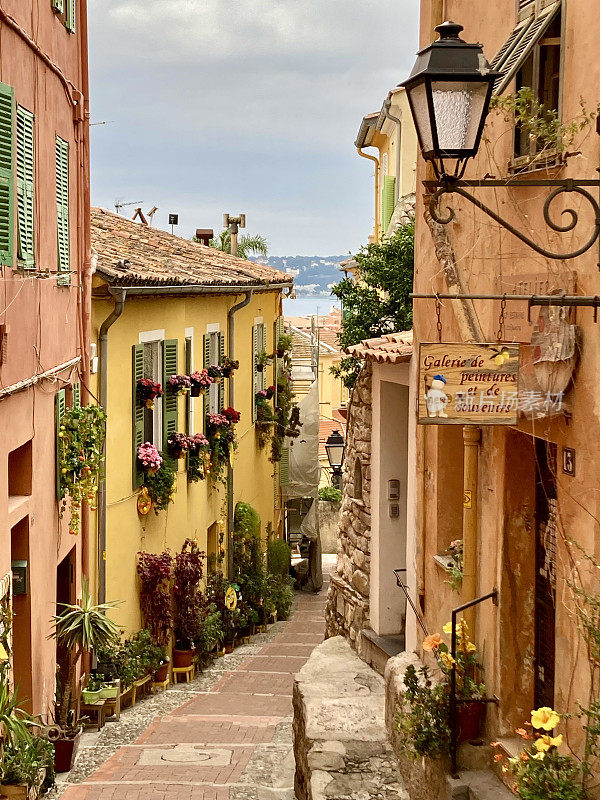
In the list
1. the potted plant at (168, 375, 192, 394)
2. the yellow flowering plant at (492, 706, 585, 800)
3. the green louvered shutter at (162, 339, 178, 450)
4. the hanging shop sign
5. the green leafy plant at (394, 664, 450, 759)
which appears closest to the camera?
the yellow flowering plant at (492, 706, 585, 800)

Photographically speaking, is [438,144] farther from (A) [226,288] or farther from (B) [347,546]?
(A) [226,288]

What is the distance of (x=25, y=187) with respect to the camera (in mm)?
9703

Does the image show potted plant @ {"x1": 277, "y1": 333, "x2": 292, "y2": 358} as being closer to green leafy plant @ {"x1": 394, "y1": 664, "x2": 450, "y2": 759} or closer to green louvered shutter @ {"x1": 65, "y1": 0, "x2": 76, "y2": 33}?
green louvered shutter @ {"x1": 65, "y1": 0, "x2": 76, "y2": 33}

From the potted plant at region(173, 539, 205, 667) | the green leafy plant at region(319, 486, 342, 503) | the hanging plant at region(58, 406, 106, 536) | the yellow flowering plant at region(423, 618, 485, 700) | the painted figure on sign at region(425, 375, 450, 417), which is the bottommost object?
the green leafy plant at region(319, 486, 342, 503)

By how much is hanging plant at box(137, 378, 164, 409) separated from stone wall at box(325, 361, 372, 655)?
324 cm

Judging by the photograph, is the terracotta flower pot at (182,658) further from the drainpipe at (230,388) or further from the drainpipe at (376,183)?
the drainpipe at (376,183)

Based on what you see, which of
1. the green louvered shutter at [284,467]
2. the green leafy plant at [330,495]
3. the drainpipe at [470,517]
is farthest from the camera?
the green leafy plant at [330,495]

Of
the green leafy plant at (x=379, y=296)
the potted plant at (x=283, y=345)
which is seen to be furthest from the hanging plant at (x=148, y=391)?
the potted plant at (x=283, y=345)

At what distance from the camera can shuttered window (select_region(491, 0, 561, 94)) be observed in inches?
250

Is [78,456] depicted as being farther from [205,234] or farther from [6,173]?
[205,234]

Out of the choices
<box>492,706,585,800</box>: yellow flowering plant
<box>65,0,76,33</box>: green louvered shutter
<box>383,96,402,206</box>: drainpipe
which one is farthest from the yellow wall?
<box>492,706,585,800</box>: yellow flowering plant

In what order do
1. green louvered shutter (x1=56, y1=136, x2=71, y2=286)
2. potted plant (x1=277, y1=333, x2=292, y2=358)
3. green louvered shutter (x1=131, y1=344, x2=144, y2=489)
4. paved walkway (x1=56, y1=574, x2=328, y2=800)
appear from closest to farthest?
paved walkway (x1=56, y1=574, x2=328, y2=800) → green louvered shutter (x1=56, y1=136, x2=71, y2=286) → green louvered shutter (x1=131, y1=344, x2=144, y2=489) → potted plant (x1=277, y1=333, x2=292, y2=358)

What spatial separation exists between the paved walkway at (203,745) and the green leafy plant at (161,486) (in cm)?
250

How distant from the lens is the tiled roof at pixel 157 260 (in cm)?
1401
